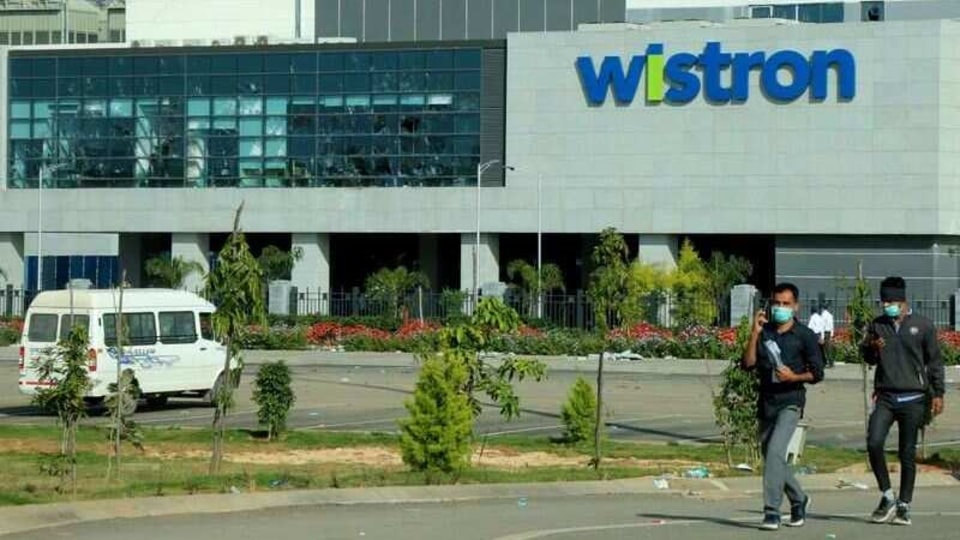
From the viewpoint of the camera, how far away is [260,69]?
77.8 m

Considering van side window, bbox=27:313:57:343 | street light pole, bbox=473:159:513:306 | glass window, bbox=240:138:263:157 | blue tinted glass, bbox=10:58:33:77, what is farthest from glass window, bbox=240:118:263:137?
van side window, bbox=27:313:57:343

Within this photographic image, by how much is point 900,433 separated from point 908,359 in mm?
657

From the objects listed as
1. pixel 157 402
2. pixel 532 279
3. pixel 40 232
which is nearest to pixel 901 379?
pixel 157 402

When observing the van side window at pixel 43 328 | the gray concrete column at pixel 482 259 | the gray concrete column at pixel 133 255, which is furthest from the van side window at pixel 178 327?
the gray concrete column at pixel 133 255

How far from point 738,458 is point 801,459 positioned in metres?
0.74

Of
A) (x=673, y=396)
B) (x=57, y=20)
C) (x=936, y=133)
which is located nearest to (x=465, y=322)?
(x=673, y=396)

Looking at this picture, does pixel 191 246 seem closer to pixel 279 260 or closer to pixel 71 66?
pixel 279 260

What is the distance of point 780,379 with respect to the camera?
1456cm

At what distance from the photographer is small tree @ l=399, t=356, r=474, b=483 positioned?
17.8 meters

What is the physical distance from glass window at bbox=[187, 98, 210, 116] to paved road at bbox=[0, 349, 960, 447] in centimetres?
3093

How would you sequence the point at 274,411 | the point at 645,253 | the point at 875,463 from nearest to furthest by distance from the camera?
the point at 875,463, the point at 274,411, the point at 645,253

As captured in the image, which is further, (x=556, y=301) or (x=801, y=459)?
(x=556, y=301)

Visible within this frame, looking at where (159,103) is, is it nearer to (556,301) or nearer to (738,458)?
(556,301)

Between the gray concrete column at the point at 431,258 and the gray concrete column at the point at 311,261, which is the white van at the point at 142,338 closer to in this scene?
the gray concrete column at the point at 311,261
